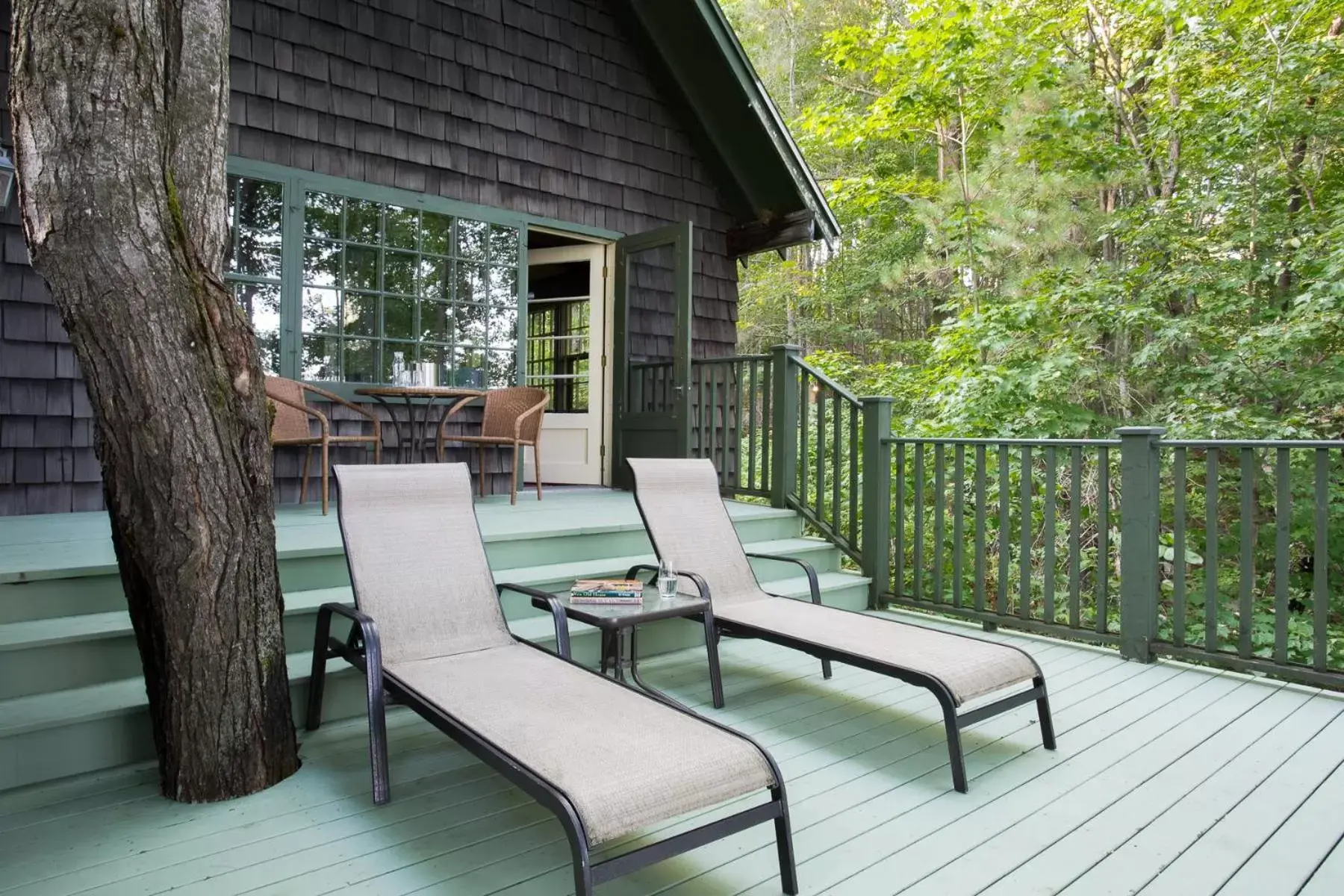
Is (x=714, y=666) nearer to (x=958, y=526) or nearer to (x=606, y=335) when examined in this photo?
(x=958, y=526)

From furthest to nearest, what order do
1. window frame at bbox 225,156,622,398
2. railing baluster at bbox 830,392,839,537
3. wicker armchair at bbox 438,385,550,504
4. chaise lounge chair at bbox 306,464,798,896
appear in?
1. wicker armchair at bbox 438,385,550,504
2. railing baluster at bbox 830,392,839,537
3. window frame at bbox 225,156,622,398
4. chaise lounge chair at bbox 306,464,798,896

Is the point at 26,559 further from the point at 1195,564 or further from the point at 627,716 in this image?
the point at 1195,564

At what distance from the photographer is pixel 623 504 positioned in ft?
17.3

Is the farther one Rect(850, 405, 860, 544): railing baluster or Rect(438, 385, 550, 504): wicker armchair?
Rect(438, 385, 550, 504): wicker armchair

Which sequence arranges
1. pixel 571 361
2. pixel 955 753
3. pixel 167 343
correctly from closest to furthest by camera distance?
1. pixel 167 343
2. pixel 955 753
3. pixel 571 361

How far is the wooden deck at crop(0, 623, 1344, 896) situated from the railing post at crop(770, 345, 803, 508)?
2.50 metres

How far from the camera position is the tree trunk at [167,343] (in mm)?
2031

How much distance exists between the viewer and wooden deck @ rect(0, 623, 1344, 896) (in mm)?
1878

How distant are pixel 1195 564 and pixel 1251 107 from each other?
4.09 m

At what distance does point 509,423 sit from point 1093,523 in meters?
5.95

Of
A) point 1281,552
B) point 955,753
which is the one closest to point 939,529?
point 1281,552

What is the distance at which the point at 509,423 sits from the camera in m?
5.48

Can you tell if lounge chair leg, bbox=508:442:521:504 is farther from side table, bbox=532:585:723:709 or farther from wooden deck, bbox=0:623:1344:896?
wooden deck, bbox=0:623:1344:896

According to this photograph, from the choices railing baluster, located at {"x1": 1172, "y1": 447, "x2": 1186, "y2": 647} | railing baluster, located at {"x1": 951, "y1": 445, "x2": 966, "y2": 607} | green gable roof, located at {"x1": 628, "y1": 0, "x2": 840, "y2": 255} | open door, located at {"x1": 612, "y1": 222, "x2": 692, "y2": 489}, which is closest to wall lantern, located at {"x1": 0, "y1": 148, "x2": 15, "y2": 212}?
open door, located at {"x1": 612, "y1": 222, "x2": 692, "y2": 489}
